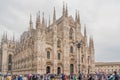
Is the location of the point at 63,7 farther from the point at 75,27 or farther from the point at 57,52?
the point at 57,52

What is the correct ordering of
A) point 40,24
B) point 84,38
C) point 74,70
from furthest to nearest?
point 84,38 → point 74,70 → point 40,24

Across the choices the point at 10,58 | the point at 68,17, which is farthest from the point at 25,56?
the point at 10,58

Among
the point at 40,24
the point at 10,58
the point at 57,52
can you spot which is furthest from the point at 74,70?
the point at 10,58

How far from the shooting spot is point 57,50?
51.1 meters

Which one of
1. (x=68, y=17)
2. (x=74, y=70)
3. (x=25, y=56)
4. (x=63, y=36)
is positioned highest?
(x=68, y=17)

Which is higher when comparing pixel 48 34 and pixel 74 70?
pixel 48 34

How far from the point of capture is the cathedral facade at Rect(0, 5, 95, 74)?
4706 centimetres

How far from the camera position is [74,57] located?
5438 centimetres

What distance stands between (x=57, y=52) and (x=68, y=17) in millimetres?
9507

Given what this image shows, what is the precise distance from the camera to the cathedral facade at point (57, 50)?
154ft

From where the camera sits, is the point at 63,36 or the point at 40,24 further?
the point at 63,36

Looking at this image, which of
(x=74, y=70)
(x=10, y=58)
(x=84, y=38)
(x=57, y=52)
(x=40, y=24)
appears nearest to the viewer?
(x=40, y=24)

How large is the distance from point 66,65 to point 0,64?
33.2 m

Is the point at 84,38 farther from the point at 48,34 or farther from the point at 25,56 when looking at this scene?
the point at 25,56
